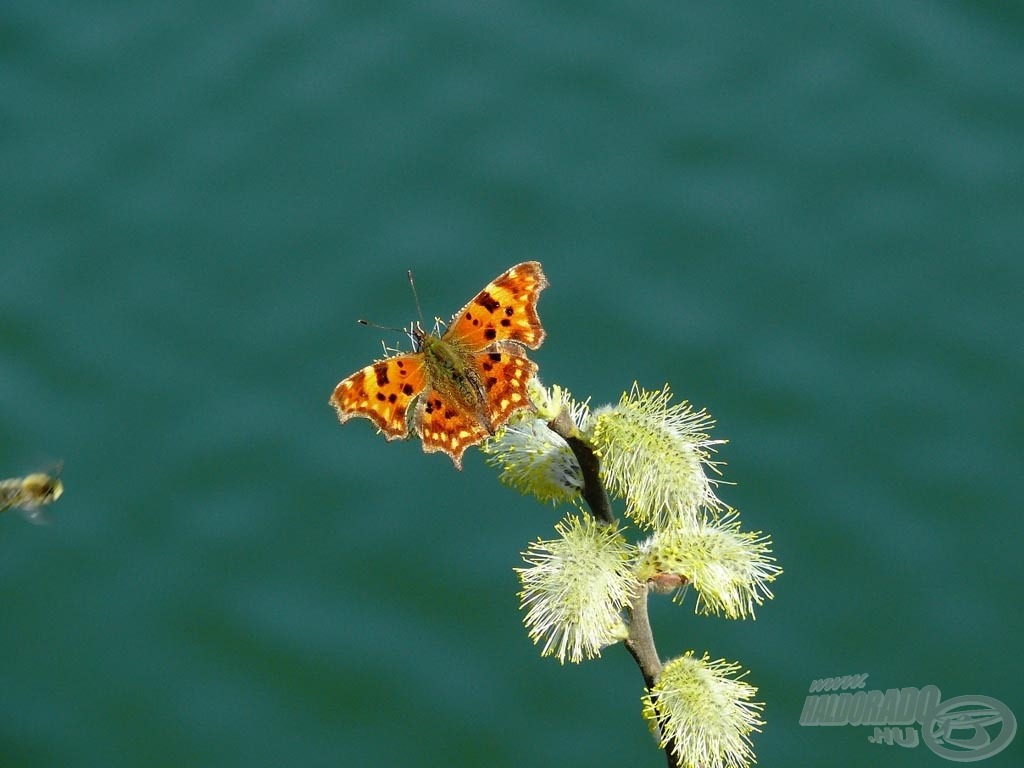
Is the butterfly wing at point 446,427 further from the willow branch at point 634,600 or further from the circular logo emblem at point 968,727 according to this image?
the circular logo emblem at point 968,727

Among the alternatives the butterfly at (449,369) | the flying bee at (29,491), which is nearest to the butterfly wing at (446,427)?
the butterfly at (449,369)

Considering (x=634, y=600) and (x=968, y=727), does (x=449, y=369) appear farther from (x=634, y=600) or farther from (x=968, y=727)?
(x=968, y=727)

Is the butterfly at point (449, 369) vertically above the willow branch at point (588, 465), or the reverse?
the butterfly at point (449, 369)

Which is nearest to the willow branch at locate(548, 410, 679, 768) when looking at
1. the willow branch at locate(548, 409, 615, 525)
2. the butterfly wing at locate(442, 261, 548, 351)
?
the willow branch at locate(548, 409, 615, 525)

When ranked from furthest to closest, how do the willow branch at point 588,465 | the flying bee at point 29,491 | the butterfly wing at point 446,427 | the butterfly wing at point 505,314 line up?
the flying bee at point 29,491, the butterfly wing at point 505,314, the butterfly wing at point 446,427, the willow branch at point 588,465

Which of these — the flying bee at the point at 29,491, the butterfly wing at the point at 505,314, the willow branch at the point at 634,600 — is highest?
the butterfly wing at the point at 505,314

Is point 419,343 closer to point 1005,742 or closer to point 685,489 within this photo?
point 685,489

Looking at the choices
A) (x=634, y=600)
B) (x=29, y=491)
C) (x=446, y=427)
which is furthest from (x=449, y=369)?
(x=29, y=491)
